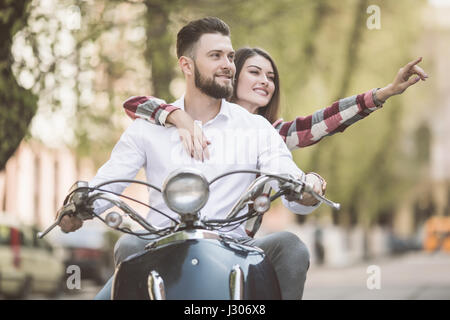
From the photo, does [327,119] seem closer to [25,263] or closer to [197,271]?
[197,271]

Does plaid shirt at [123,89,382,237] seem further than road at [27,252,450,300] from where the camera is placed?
No

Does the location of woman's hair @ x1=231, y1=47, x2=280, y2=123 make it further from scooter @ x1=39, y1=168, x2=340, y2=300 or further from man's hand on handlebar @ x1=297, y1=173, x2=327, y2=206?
scooter @ x1=39, y1=168, x2=340, y2=300

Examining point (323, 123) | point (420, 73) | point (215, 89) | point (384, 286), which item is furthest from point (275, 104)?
point (384, 286)

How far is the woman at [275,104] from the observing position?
4262 mm

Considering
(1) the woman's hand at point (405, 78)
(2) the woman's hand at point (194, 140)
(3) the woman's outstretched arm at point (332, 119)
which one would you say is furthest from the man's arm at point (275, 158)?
(3) the woman's outstretched arm at point (332, 119)

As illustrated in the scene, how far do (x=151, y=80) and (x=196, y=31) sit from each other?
10.2 meters

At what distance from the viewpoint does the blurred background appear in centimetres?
1049

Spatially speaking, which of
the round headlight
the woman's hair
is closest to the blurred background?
the woman's hair

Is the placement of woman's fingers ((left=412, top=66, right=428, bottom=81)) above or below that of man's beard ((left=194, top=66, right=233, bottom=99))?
above

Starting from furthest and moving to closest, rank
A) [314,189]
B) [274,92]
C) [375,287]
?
[375,287] → [274,92] → [314,189]

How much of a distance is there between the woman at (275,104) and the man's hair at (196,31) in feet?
0.89

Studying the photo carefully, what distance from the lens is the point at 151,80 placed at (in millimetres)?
14289

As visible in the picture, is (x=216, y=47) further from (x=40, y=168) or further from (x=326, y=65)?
(x=40, y=168)

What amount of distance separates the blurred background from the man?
2.53 m
